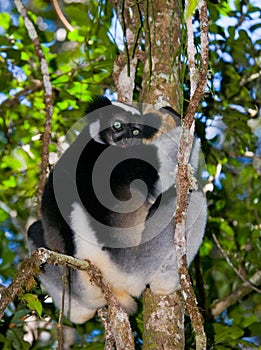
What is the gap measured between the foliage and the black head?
1.65ft

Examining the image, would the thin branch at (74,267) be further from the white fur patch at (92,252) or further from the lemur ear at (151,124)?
the lemur ear at (151,124)

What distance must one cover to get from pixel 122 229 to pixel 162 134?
586mm

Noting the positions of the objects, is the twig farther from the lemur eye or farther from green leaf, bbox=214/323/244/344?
green leaf, bbox=214/323/244/344

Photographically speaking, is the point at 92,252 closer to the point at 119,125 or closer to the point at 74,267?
the point at 74,267

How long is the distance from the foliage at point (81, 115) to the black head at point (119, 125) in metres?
0.50

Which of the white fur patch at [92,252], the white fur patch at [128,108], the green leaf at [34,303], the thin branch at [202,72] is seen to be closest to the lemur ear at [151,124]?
the white fur patch at [128,108]

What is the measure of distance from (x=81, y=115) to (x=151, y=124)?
3.53ft

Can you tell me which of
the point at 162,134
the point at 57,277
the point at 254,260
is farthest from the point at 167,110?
the point at 254,260

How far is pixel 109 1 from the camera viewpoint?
4.02m

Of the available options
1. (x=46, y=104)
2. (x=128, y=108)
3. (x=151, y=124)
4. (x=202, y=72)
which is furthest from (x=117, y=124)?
(x=202, y=72)

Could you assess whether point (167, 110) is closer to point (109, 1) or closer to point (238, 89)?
point (109, 1)

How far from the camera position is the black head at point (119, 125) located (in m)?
3.34

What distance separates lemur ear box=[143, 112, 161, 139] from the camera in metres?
3.17

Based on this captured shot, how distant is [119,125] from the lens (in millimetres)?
3428
